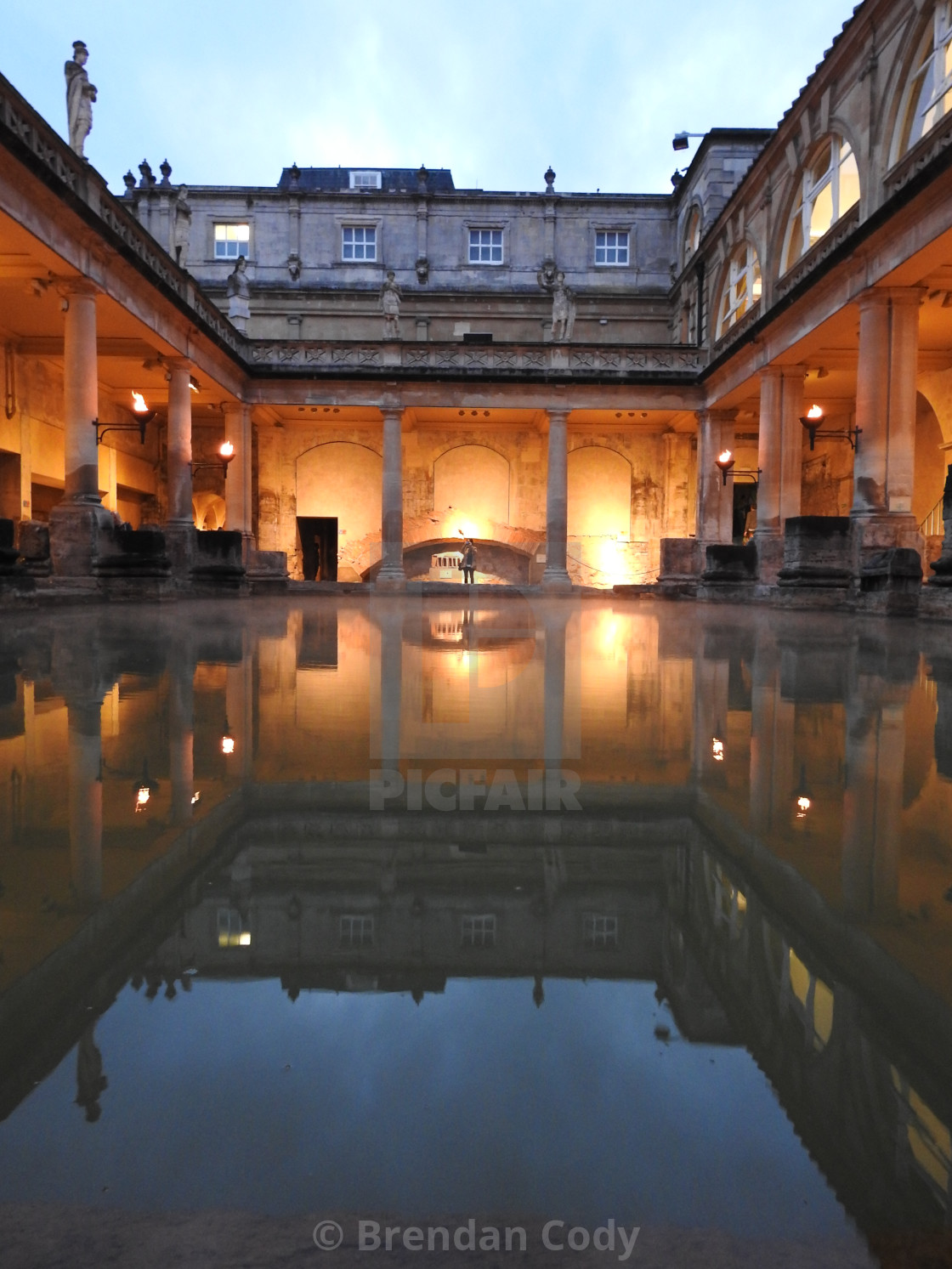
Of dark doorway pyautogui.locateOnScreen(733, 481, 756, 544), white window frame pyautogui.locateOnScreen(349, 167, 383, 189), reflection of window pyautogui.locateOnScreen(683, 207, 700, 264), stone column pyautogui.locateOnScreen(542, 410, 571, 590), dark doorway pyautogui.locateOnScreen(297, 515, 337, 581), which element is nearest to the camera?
stone column pyautogui.locateOnScreen(542, 410, 571, 590)

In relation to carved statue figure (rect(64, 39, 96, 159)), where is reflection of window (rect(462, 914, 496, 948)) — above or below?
below

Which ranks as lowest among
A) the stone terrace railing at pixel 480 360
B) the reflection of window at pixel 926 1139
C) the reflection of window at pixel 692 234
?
the reflection of window at pixel 926 1139

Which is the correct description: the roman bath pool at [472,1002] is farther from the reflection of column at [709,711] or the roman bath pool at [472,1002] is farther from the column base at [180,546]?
the column base at [180,546]

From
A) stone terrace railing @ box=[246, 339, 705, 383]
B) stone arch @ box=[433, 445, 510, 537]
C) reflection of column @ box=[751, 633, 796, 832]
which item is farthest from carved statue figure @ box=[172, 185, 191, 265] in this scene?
reflection of column @ box=[751, 633, 796, 832]

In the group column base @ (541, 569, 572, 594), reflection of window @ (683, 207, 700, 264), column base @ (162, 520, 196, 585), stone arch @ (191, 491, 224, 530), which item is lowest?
column base @ (541, 569, 572, 594)

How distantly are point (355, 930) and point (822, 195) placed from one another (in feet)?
64.5

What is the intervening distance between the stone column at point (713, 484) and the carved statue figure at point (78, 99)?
1633cm

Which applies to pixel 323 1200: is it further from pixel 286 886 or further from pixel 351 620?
pixel 351 620

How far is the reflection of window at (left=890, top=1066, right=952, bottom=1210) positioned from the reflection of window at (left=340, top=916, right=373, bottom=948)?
2.14 feet

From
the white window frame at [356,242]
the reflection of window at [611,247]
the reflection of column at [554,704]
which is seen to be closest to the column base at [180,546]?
the reflection of column at [554,704]

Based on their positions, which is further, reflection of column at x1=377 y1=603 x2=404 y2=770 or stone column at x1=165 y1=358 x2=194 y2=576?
stone column at x1=165 y1=358 x2=194 y2=576

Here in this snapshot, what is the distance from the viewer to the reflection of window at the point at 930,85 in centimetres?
1182

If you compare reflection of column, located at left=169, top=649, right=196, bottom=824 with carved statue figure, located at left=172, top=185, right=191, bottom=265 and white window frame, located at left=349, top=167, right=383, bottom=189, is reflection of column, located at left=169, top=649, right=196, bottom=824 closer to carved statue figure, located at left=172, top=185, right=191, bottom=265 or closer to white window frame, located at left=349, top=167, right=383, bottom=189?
carved statue figure, located at left=172, top=185, right=191, bottom=265

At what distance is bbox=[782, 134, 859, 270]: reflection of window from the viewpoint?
614 inches
